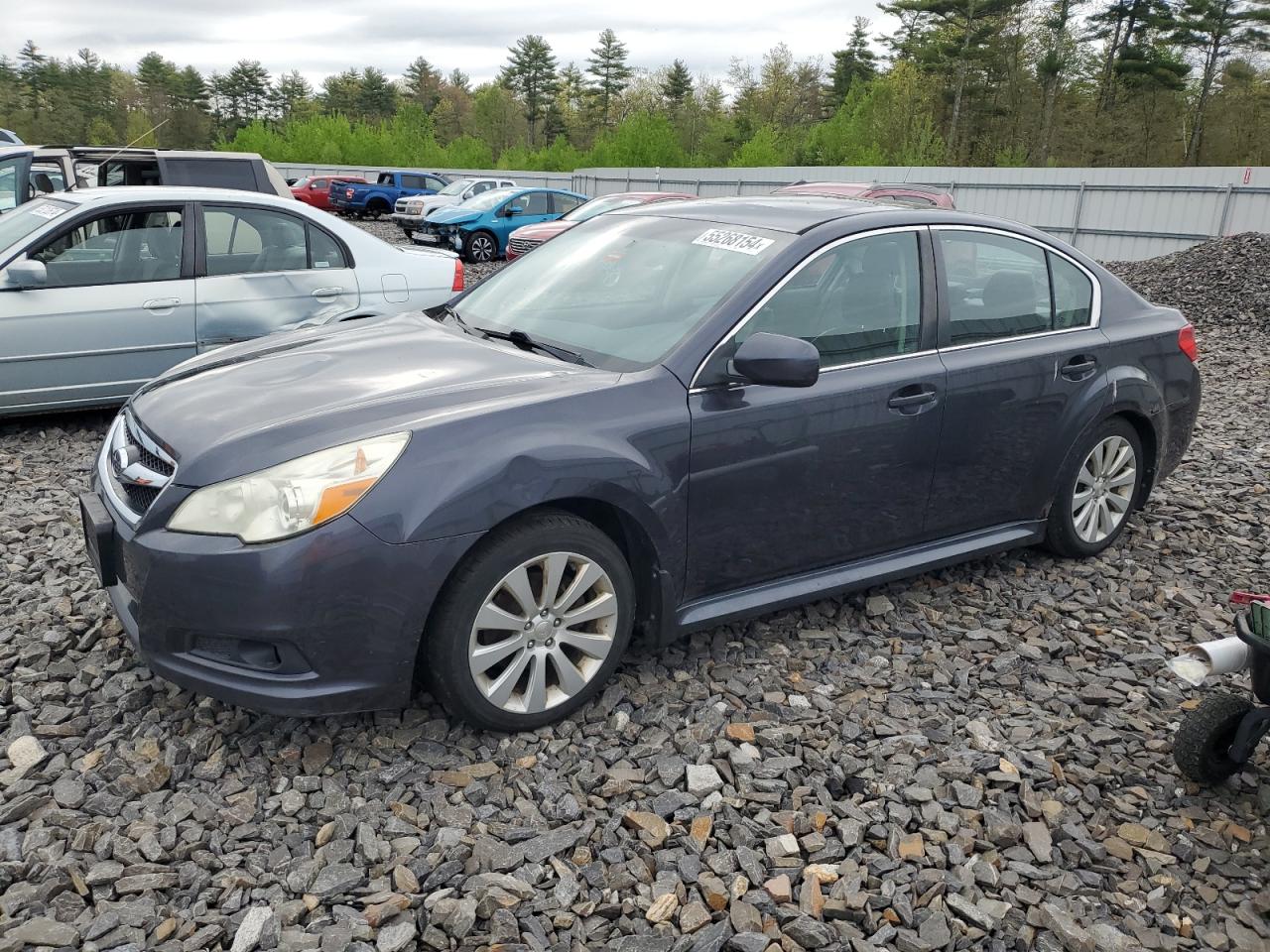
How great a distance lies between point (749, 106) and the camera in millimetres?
64188

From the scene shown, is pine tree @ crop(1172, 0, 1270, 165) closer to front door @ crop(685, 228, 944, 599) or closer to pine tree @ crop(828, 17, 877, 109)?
pine tree @ crop(828, 17, 877, 109)

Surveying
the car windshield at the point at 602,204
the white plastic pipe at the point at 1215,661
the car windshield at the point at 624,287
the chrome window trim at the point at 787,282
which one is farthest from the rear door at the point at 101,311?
the car windshield at the point at 602,204

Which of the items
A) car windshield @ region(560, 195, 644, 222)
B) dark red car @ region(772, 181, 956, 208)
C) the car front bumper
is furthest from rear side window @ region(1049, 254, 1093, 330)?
car windshield @ region(560, 195, 644, 222)

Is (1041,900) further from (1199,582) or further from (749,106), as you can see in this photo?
(749,106)

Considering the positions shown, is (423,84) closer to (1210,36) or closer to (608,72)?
(608,72)

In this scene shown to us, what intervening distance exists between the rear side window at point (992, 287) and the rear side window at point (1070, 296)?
2.3 inches

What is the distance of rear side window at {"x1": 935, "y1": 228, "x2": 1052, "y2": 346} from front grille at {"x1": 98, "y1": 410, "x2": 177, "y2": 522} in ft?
9.58

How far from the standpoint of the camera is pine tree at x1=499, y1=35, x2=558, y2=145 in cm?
8219

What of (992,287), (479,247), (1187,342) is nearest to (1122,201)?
(479,247)

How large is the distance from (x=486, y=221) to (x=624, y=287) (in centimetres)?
1692

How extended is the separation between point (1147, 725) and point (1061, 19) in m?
48.9

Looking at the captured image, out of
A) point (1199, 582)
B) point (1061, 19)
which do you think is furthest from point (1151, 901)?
point (1061, 19)

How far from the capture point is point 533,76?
8312 cm

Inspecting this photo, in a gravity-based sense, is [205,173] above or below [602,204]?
above
